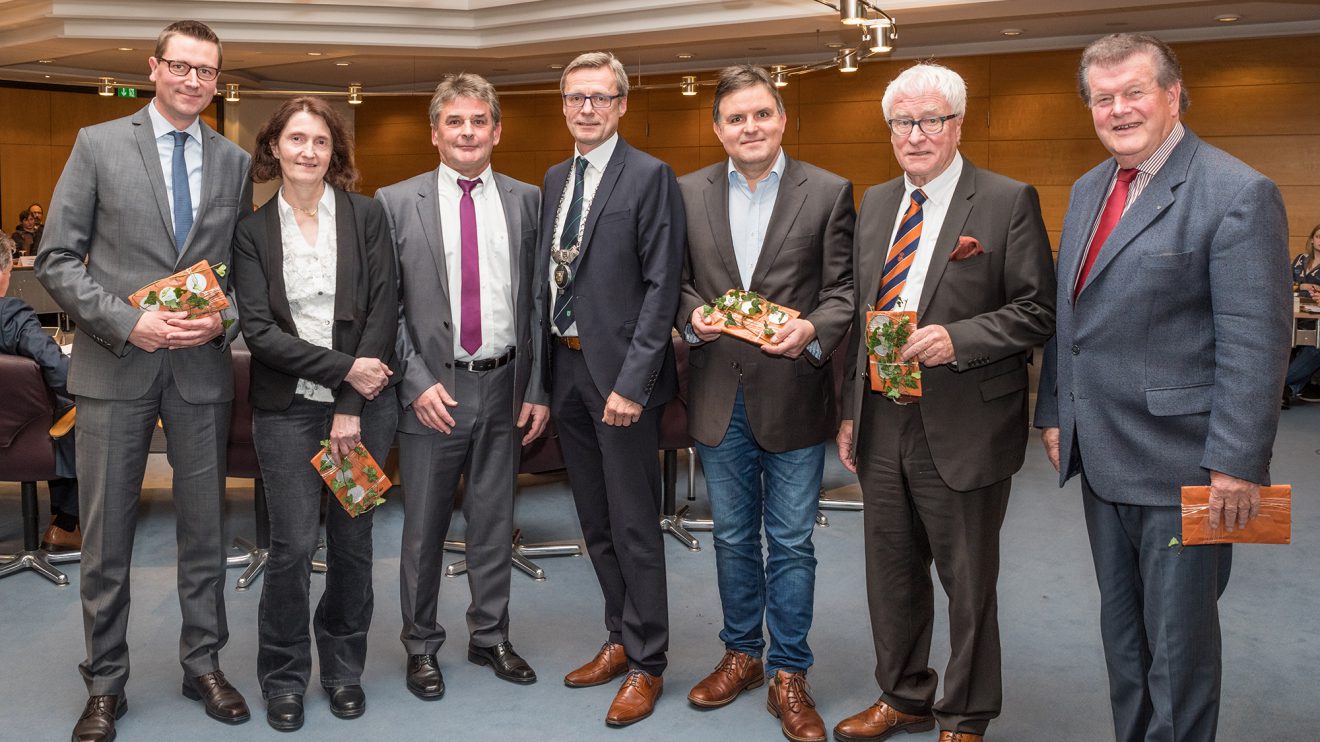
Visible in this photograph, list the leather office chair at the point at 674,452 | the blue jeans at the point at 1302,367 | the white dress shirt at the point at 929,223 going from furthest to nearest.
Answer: the blue jeans at the point at 1302,367, the leather office chair at the point at 674,452, the white dress shirt at the point at 929,223

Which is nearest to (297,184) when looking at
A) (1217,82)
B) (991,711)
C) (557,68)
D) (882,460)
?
(882,460)

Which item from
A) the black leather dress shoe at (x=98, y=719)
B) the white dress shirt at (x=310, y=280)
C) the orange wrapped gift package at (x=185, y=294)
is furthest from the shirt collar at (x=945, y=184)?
the black leather dress shoe at (x=98, y=719)

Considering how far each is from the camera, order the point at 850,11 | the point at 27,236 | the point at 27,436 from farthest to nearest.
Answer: the point at 27,236
the point at 850,11
the point at 27,436

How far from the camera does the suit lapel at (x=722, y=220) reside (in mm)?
3004

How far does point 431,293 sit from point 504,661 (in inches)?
45.9

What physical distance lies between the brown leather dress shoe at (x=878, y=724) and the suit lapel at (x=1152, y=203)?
135 cm

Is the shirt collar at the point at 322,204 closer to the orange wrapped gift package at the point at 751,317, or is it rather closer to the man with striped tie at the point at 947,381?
the orange wrapped gift package at the point at 751,317

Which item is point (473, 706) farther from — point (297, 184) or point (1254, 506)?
point (1254, 506)

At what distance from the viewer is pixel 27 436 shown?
4406 mm

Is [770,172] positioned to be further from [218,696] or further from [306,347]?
[218,696]

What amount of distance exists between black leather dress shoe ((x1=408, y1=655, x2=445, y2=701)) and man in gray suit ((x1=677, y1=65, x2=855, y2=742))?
0.76 m

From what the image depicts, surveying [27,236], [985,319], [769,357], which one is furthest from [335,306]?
[27,236]

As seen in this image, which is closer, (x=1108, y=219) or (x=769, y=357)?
(x=1108, y=219)

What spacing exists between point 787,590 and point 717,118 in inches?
52.5
